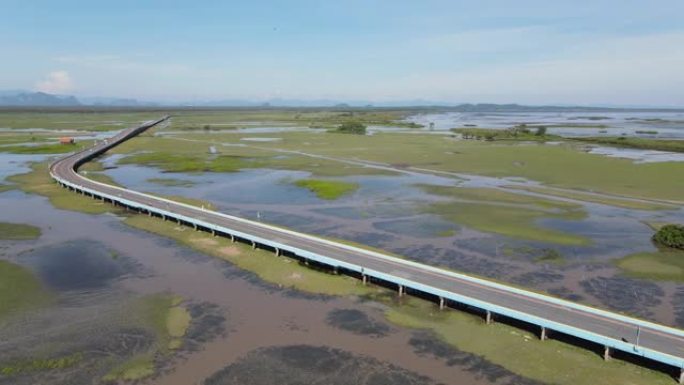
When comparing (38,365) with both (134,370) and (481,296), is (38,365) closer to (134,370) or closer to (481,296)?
(134,370)

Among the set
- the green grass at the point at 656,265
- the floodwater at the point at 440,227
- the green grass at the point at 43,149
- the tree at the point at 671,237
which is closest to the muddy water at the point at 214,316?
the floodwater at the point at 440,227

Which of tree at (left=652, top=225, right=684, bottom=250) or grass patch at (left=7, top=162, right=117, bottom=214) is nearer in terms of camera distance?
tree at (left=652, top=225, right=684, bottom=250)

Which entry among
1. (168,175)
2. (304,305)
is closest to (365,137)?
(168,175)

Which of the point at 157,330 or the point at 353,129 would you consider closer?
the point at 157,330

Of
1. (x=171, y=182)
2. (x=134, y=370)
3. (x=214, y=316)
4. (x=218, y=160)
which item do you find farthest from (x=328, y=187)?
(x=134, y=370)

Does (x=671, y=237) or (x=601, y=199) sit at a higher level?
(x=671, y=237)

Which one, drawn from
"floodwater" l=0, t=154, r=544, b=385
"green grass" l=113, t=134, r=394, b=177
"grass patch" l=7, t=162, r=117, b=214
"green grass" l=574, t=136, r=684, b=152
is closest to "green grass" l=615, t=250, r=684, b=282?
"floodwater" l=0, t=154, r=544, b=385

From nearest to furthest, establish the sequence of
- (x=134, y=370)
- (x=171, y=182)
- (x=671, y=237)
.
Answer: (x=134, y=370), (x=671, y=237), (x=171, y=182)

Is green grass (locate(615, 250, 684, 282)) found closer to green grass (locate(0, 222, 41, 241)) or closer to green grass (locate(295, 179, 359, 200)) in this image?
green grass (locate(295, 179, 359, 200))
